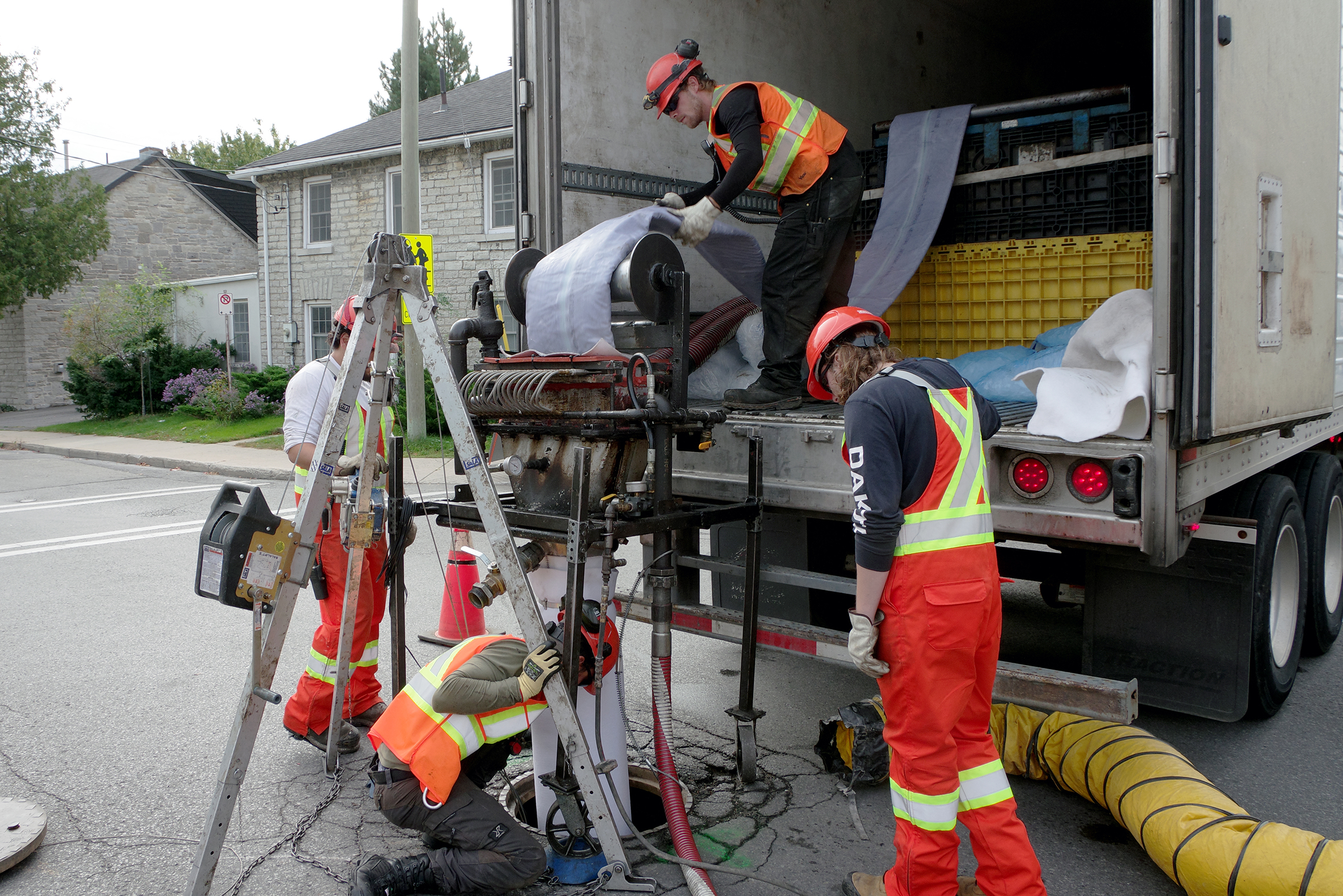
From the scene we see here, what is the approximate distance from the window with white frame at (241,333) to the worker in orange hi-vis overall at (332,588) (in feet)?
75.9

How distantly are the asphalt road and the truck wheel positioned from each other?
0.20m

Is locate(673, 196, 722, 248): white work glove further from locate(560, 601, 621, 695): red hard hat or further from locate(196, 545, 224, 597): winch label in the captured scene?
locate(196, 545, 224, 597): winch label

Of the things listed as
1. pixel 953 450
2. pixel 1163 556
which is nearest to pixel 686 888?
pixel 953 450

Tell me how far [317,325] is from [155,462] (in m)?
8.66

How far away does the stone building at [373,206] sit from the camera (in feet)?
62.2

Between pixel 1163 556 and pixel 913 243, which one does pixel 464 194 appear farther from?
pixel 1163 556

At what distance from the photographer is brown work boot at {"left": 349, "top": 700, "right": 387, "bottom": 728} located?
434cm

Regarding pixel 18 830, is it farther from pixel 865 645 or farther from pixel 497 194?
pixel 497 194

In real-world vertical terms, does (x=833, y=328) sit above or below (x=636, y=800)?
above

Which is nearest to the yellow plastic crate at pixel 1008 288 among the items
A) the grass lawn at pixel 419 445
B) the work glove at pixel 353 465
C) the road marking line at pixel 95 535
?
the work glove at pixel 353 465

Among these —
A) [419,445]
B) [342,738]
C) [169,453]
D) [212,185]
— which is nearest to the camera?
[342,738]

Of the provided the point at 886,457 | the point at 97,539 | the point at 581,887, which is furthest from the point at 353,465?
the point at 97,539

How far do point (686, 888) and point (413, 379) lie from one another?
10.0 metres

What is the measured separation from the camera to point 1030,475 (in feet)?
10.3
